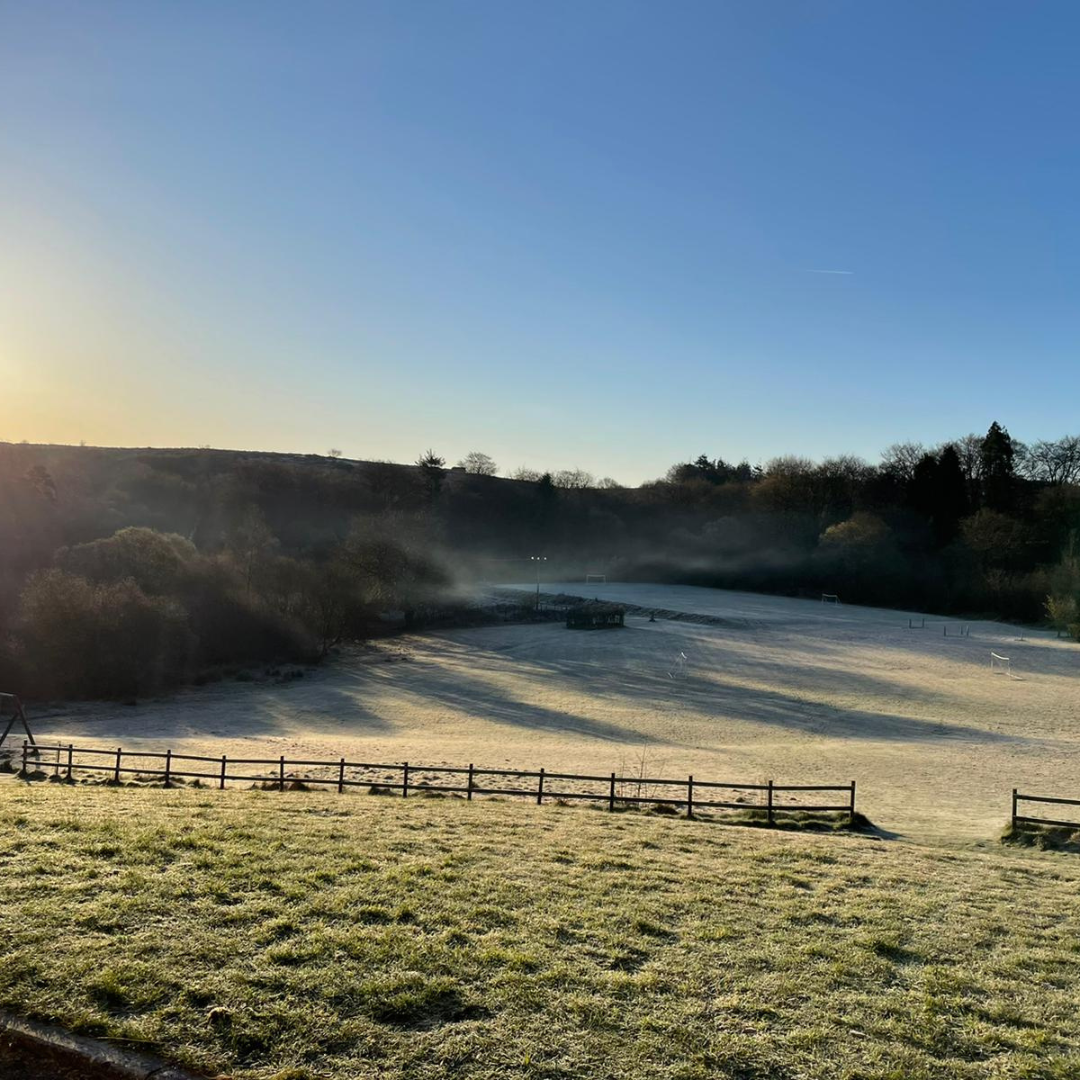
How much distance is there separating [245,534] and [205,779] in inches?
1631

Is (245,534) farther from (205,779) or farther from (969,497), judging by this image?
(969,497)

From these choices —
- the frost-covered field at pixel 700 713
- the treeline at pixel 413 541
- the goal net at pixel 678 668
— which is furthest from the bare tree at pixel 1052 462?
the goal net at pixel 678 668

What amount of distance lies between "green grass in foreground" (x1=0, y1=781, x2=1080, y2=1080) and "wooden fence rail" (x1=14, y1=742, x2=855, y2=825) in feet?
19.1

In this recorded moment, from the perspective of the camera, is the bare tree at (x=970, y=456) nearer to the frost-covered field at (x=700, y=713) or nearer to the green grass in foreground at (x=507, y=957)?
the frost-covered field at (x=700, y=713)

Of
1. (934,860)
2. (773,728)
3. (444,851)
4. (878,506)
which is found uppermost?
(878,506)

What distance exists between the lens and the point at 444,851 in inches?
365

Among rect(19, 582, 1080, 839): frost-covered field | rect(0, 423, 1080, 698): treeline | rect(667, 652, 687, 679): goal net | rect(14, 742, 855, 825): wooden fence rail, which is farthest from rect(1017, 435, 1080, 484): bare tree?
rect(14, 742, 855, 825): wooden fence rail

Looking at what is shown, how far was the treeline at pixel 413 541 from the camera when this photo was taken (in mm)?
39094

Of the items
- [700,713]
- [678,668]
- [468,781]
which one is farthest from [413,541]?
[468,781]

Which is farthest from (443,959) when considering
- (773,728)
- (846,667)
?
(846,667)

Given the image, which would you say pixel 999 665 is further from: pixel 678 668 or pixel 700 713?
Result: pixel 700 713

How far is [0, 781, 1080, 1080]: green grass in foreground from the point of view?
4988mm

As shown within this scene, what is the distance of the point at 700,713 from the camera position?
111 feet

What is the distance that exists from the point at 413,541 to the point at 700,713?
35186 millimetres
